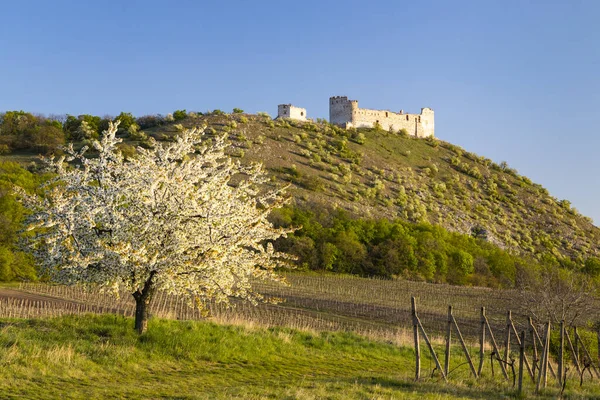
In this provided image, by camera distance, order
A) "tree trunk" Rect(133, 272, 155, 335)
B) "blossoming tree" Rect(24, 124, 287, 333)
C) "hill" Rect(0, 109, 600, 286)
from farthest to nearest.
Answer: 1. "hill" Rect(0, 109, 600, 286)
2. "tree trunk" Rect(133, 272, 155, 335)
3. "blossoming tree" Rect(24, 124, 287, 333)

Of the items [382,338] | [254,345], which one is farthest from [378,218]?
[254,345]

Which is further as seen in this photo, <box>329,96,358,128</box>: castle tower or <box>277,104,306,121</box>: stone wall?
<box>329,96,358,128</box>: castle tower

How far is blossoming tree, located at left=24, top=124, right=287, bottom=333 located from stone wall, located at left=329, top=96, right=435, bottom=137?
394 ft

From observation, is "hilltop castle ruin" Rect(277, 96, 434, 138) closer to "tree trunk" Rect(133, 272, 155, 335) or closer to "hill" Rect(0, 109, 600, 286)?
"hill" Rect(0, 109, 600, 286)

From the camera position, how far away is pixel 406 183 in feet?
356

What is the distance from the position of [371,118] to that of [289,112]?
20872 mm

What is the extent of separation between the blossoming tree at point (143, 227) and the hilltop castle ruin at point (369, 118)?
118171 mm

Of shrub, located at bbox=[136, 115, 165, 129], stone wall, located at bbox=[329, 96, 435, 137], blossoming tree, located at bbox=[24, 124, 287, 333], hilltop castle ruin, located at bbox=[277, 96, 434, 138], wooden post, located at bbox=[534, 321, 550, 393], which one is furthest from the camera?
stone wall, located at bbox=[329, 96, 435, 137]

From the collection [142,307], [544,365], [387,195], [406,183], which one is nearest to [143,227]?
[142,307]

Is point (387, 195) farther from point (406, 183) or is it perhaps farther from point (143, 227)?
point (143, 227)

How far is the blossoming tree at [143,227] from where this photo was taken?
17953 millimetres

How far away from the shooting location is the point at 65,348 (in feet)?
54.2

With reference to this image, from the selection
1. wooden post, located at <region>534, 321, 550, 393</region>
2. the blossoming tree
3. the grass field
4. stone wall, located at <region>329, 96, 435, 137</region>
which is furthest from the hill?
wooden post, located at <region>534, 321, 550, 393</region>

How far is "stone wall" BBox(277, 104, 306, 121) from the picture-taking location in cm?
13450
